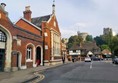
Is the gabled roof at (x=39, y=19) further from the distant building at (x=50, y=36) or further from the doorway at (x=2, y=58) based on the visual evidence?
the doorway at (x=2, y=58)

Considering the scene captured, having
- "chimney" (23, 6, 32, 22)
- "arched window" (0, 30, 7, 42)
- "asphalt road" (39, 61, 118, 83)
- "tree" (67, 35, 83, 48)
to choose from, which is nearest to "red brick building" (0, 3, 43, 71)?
"arched window" (0, 30, 7, 42)

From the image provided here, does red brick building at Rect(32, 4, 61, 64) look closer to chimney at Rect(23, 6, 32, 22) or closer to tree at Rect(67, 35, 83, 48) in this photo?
chimney at Rect(23, 6, 32, 22)

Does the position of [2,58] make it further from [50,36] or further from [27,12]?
→ [27,12]

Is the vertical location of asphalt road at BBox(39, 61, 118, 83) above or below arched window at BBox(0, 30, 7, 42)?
below

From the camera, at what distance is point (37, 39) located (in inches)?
1433

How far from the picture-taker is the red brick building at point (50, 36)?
4158 cm

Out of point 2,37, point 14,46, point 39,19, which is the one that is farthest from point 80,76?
point 39,19

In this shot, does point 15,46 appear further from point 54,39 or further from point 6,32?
point 54,39

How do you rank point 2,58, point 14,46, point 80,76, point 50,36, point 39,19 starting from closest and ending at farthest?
1. point 80,76
2. point 2,58
3. point 14,46
4. point 50,36
5. point 39,19

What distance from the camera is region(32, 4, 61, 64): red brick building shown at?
41.6 metres

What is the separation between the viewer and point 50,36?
4406 cm

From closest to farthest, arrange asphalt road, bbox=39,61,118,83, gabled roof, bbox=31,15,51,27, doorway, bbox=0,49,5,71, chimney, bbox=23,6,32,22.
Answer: asphalt road, bbox=39,61,118,83 < doorway, bbox=0,49,5,71 < chimney, bbox=23,6,32,22 < gabled roof, bbox=31,15,51,27

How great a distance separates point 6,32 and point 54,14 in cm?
2491

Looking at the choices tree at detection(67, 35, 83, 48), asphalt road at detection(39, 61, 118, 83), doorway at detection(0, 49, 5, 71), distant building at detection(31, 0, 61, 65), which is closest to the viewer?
asphalt road at detection(39, 61, 118, 83)
